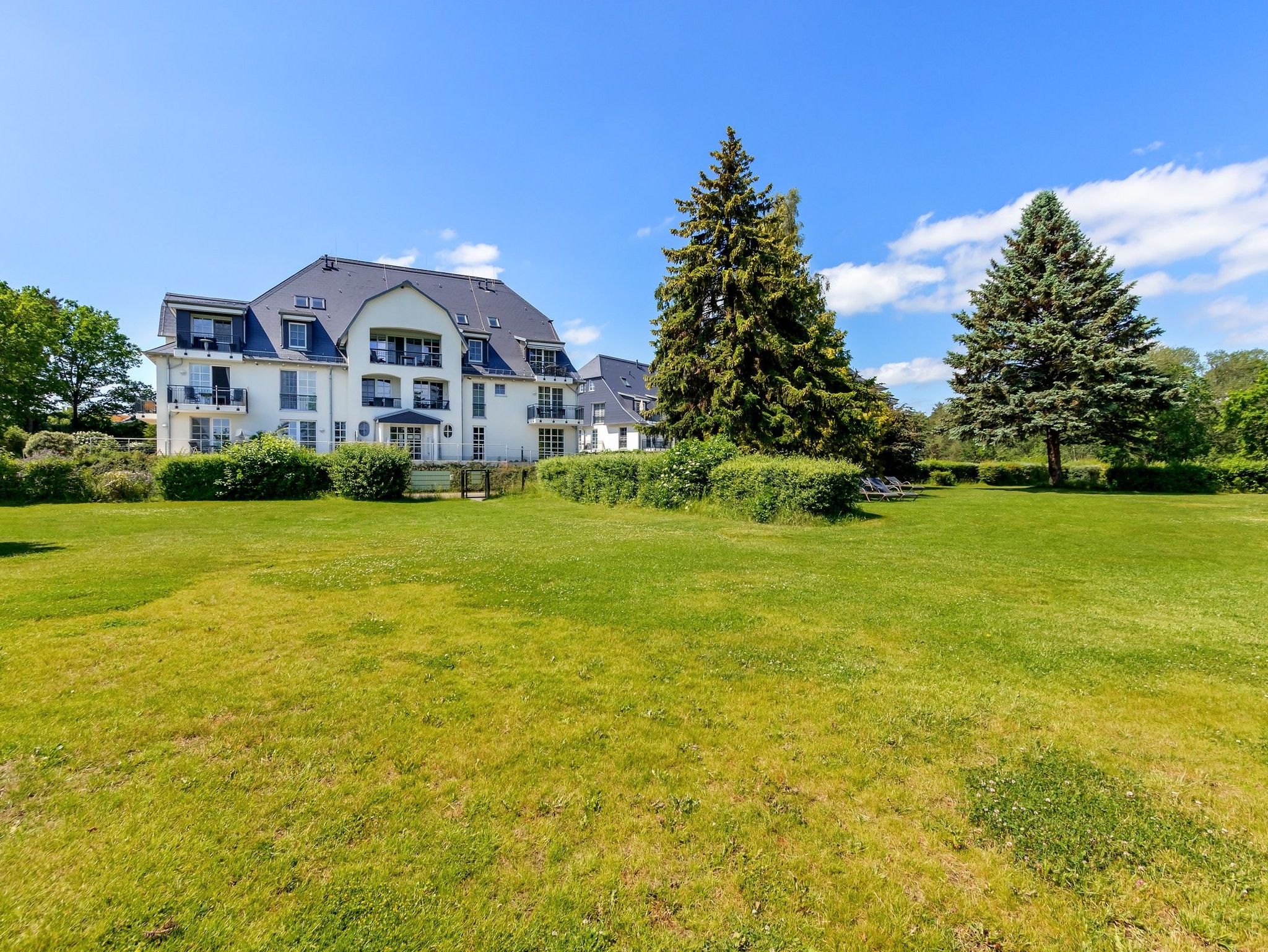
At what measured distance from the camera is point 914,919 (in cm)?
236

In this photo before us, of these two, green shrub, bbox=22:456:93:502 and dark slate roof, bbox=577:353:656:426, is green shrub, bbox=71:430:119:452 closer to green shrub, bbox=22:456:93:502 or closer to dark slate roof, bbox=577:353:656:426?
green shrub, bbox=22:456:93:502

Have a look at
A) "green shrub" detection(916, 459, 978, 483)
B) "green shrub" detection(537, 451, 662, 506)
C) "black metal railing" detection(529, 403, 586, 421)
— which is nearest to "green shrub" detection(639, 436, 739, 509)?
"green shrub" detection(537, 451, 662, 506)

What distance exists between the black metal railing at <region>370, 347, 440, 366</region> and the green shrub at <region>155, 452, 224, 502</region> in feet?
46.3

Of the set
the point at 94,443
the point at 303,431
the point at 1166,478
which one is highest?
the point at 303,431

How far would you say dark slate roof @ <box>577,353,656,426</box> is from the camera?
46906mm

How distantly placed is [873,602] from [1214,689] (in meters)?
3.06

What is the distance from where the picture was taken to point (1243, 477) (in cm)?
2873

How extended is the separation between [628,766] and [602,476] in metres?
17.9

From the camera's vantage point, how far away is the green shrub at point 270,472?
21.0 m

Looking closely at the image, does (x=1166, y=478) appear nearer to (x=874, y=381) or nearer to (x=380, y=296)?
(x=874, y=381)

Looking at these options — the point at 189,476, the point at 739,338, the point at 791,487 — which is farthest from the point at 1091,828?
the point at 189,476

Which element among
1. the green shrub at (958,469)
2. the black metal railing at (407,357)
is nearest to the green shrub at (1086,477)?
the green shrub at (958,469)

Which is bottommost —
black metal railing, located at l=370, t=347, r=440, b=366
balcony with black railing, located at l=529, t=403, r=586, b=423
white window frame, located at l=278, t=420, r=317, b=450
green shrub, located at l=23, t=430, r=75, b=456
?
green shrub, located at l=23, t=430, r=75, b=456

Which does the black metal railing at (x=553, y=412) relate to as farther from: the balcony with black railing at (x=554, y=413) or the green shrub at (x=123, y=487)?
the green shrub at (x=123, y=487)
